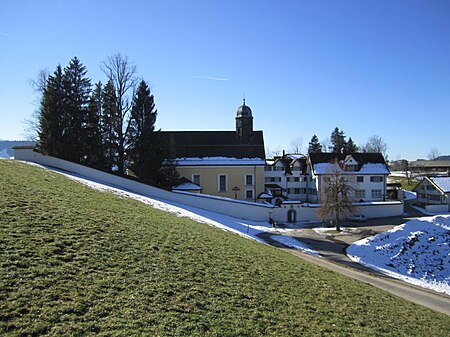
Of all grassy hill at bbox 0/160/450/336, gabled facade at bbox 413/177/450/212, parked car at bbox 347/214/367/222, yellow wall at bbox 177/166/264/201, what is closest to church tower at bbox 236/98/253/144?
yellow wall at bbox 177/166/264/201

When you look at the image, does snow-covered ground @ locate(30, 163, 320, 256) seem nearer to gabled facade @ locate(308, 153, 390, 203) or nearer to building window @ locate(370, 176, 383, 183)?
gabled facade @ locate(308, 153, 390, 203)

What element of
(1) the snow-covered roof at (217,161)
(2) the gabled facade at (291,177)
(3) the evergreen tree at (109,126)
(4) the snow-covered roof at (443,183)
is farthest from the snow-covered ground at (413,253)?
(3) the evergreen tree at (109,126)

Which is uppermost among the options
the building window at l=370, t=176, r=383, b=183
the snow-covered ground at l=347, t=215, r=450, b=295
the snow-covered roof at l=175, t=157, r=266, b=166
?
the snow-covered roof at l=175, t=157, r=266, b=166

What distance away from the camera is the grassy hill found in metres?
5.62

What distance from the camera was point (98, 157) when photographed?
30719mm

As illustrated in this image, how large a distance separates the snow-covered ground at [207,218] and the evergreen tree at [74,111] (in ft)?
16.1

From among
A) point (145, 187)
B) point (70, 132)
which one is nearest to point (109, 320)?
point (145, 187)

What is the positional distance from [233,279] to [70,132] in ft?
82.1

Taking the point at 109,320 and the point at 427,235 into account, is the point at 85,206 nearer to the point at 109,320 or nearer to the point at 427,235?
the point at 109,320

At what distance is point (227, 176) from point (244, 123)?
859 cm

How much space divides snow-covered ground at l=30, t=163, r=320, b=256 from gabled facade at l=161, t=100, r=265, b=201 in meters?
10.8

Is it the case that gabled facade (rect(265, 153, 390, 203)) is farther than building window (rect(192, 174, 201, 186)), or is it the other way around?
gabled facade (rect(265, 153, 390, 203))

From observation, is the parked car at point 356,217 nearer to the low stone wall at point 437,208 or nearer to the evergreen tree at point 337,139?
the low stone wall at point 437,208

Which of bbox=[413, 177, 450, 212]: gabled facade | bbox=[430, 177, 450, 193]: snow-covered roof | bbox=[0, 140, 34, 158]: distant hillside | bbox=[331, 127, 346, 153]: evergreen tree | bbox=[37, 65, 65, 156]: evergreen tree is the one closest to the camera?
bbox=[37, 65, 65, 156]: evergreen tree
